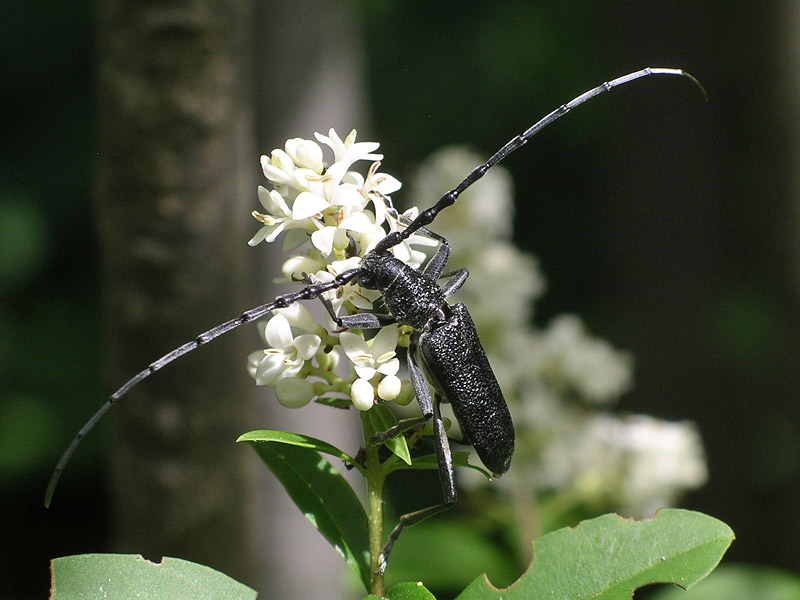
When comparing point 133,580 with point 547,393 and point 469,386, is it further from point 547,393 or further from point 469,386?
point 547,393

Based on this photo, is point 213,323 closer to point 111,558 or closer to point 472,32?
point 111,558

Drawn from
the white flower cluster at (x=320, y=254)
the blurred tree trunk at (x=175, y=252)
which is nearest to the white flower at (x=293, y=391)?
the white flower cluster at (x=320, y=254)

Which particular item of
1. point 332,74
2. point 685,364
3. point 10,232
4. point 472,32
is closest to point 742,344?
point 685,364

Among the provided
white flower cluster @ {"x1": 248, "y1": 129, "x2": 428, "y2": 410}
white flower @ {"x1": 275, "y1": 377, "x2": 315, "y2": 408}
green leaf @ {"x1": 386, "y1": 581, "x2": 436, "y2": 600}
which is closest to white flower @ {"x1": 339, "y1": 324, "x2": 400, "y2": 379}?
white flower cluster @ {"x1": 248, "y1": 129, "x2": 428, "y2": 410}

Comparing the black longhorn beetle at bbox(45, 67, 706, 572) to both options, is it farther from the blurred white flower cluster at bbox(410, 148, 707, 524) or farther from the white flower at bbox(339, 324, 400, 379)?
the blurred white flower cluster at bbox(410, 148, 707, 524)

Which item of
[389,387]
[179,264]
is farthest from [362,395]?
[179,264]
